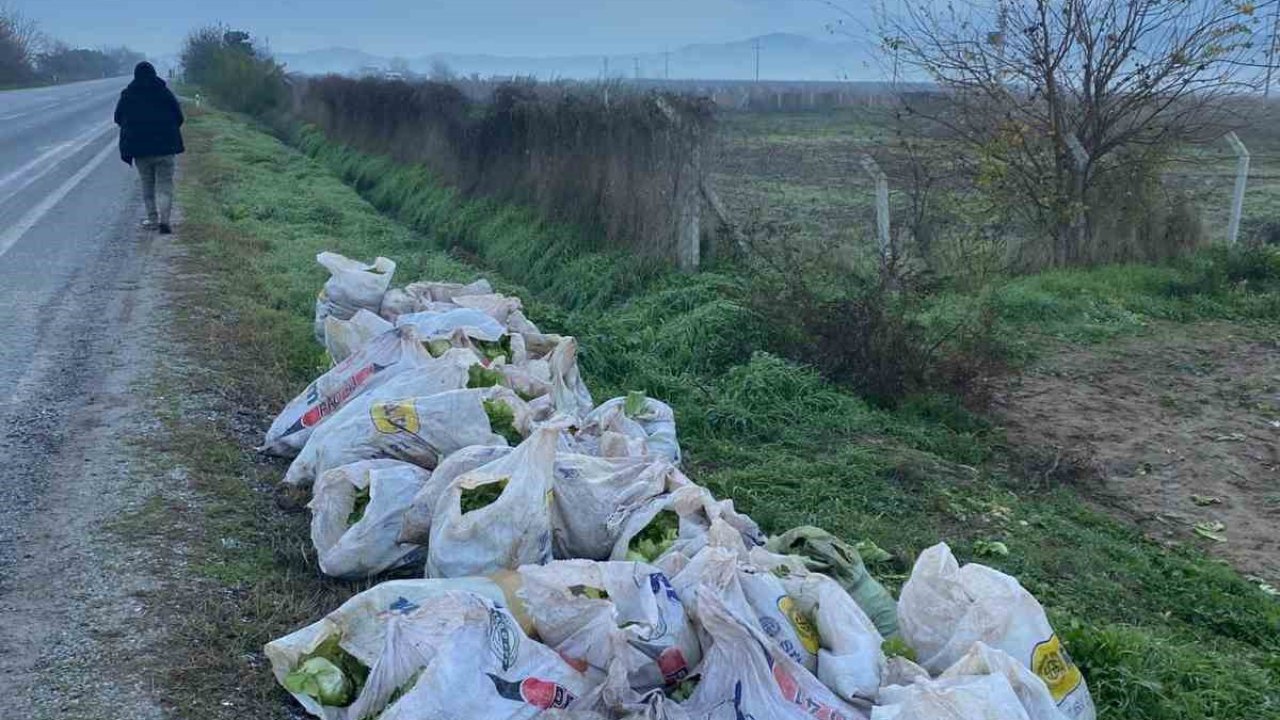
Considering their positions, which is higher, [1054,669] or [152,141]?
[152,141]

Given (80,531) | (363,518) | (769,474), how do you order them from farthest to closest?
1. (769,474)
2. (80,531)
3. (363,518)

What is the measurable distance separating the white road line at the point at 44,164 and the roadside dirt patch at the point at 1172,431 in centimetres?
1095

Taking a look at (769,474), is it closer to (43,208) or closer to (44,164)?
(43,208)

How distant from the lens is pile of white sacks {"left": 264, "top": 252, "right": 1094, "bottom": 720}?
2.80 meters

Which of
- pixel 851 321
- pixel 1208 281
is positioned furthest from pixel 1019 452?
pixel 1208 281

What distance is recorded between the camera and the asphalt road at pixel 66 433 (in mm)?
3285

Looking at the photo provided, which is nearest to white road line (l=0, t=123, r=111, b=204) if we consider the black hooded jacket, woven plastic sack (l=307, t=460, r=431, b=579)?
the black hooded jacket

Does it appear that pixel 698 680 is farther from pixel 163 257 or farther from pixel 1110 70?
pixel 1110 70

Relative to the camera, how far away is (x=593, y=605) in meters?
3.02

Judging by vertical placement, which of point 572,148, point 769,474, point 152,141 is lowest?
point 769,474

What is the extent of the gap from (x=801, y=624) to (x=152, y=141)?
9442mm

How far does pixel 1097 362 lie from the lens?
8.45 m

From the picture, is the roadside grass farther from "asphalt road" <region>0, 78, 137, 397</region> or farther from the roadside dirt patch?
"asphalt road" <region>0, 78, 137, 397</region>

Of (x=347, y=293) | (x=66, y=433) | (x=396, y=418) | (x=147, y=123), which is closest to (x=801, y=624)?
(x=396, y=418)
